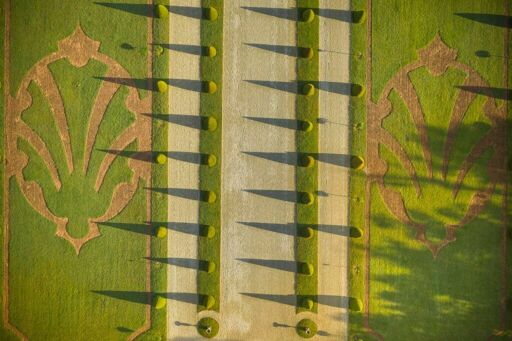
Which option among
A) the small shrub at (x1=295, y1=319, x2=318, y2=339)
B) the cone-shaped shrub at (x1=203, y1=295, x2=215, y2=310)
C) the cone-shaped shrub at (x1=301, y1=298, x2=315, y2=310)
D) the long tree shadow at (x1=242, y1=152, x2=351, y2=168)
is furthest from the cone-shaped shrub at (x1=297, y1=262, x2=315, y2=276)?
the long tree shadow at (x1=242, y1=152, x2=351, y2=168)

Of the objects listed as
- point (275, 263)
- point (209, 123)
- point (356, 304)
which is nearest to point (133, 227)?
point (209, 123)

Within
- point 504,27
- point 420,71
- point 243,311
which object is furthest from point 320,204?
point 504,27

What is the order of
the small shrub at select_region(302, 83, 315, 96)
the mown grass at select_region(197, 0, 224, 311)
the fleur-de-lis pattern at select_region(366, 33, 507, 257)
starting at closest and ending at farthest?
the small shrub at select_region(302, 83, 315, 96) < the mown grass at select_region(197, 0, 224, 311) < the fleur-de-lis pattern at select_region(366, 33, 507, 257)

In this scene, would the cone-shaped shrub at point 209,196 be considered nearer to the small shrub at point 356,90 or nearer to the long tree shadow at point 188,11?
the small shrub at point 356,90

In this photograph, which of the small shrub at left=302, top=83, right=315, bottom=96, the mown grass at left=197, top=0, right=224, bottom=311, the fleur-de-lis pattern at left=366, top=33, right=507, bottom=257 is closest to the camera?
the small shrub at left=302, top=83, right=315, bottom=96

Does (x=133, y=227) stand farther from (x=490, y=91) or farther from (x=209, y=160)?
(x=490, y=91)

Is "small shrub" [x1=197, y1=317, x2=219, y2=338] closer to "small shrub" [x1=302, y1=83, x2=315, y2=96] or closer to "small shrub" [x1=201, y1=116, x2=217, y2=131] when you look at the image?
"small shrub" [x1=201, y1=116, x2=217, y2=131]

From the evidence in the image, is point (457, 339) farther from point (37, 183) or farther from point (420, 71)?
point (37, 183)
